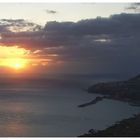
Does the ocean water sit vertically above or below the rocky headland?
below

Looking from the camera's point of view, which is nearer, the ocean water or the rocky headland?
the ocean water

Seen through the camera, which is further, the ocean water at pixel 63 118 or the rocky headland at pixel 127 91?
the rocky headland at pixel 127 91

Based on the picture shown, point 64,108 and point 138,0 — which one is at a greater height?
point 138,0

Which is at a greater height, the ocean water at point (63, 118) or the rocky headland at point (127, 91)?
the rocky headland at point (127, 91)

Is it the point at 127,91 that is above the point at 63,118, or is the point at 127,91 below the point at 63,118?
above

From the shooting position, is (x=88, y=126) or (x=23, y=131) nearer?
(x=23, y=131)

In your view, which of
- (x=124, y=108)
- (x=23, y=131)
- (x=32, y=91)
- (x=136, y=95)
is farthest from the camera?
(x=32, y=91)

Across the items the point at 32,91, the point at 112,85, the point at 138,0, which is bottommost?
the point at 32,91

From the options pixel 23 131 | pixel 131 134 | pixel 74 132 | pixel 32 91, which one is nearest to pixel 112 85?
pixel 74 132

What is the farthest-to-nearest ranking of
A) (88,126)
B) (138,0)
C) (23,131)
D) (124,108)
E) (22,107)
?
(22,107) < (124,108) < (88,126) < (23,131) < (138,0)

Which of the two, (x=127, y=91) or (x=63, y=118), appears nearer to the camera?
(x=127, y=91)

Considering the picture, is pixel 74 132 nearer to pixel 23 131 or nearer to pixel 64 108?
pixel 23 131
